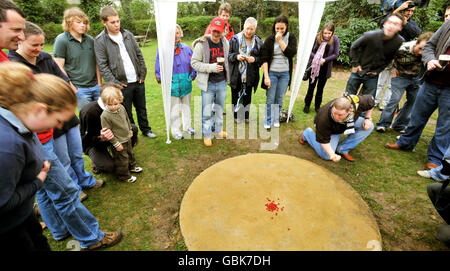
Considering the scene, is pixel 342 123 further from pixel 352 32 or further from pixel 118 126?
pixel 352 32

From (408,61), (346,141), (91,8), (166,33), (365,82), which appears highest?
(91,8)

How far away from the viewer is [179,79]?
3662 mm

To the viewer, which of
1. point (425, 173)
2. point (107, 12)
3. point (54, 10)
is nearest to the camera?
point (107, 12)

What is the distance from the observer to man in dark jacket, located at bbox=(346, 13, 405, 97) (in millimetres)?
3676

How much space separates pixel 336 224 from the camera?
2.20m

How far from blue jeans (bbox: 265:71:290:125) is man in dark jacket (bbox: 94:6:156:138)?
2.37 metres

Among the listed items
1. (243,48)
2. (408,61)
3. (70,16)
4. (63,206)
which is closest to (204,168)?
(63,206)

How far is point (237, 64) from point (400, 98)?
3.17m

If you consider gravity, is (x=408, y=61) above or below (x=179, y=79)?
above

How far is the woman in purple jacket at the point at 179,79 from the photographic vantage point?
3.55 meters

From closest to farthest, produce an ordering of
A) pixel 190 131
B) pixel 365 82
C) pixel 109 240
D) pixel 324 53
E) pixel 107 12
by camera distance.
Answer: pixel 109 240, pixel 107 12, pixel 365 82, pixel 190 131, pixel 324 53

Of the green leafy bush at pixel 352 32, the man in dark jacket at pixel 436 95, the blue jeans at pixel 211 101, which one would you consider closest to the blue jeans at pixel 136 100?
the blue jeans at pixel 211 101

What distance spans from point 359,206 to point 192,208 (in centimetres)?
185

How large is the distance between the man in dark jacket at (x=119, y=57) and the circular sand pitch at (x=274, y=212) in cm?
193
